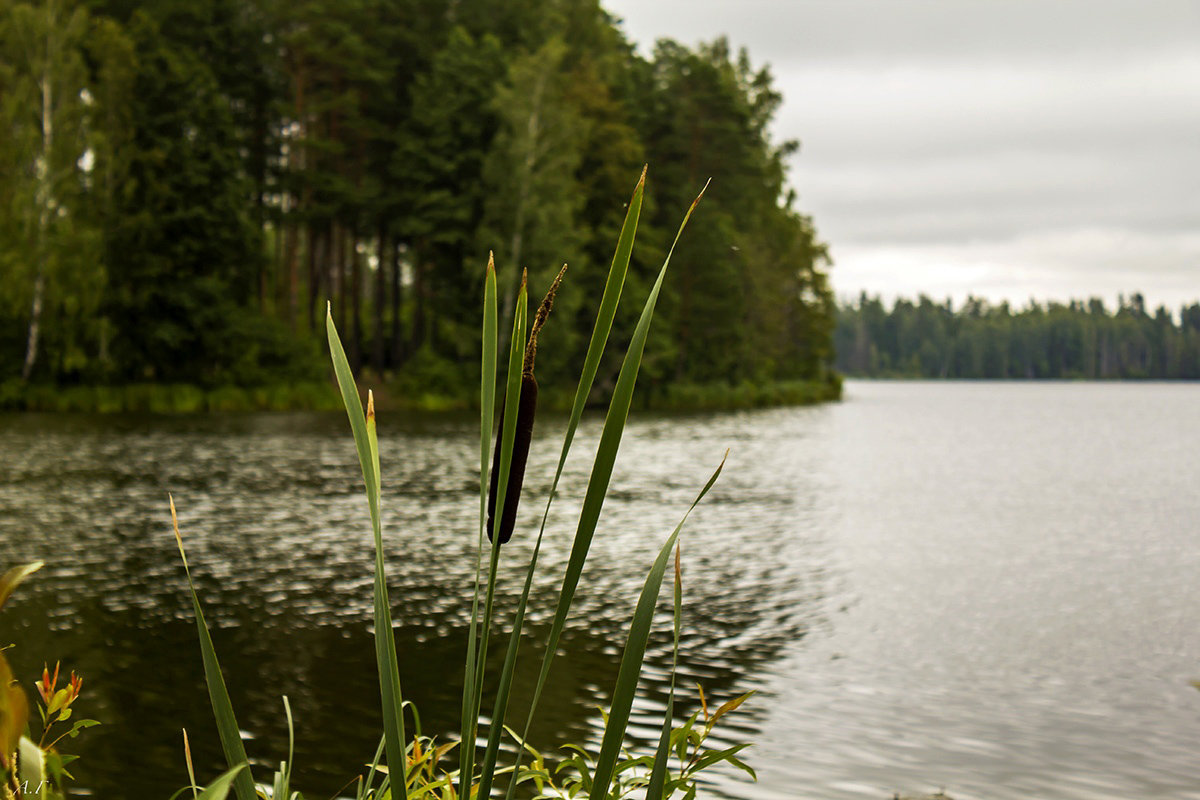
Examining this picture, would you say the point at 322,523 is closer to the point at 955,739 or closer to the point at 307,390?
the point at 955,739

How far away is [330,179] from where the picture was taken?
40844mm

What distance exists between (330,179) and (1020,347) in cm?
A: 16780

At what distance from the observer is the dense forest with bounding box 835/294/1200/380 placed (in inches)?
7352

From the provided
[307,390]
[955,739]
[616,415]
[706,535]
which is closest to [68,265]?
[307,390]

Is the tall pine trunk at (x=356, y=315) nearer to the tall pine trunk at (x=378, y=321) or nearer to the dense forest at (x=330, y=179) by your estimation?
the dense forest at (x=330, y=179)

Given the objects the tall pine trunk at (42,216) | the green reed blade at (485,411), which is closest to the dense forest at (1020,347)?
the tall pine trunk at (42,216)

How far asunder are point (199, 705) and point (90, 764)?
104 cm

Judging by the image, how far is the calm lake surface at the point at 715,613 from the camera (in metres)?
6.01

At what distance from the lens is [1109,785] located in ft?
18.3

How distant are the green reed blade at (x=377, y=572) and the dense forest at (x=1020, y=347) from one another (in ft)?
621

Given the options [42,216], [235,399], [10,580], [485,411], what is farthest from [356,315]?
[10,580]

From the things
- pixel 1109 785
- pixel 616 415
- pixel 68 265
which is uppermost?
pixel 68 265

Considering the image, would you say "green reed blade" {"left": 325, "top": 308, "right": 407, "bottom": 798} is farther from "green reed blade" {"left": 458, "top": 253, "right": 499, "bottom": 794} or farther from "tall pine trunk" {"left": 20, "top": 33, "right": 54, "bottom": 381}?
"tall pine trunk" {"left": 20, "top": 33, "right": 54, "bottom": 381}

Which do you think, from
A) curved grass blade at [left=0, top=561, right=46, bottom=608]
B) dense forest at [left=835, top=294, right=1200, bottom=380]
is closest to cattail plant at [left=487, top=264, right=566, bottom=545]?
curved grass blade at [left=0, top=561, right=46, bottom=608]
